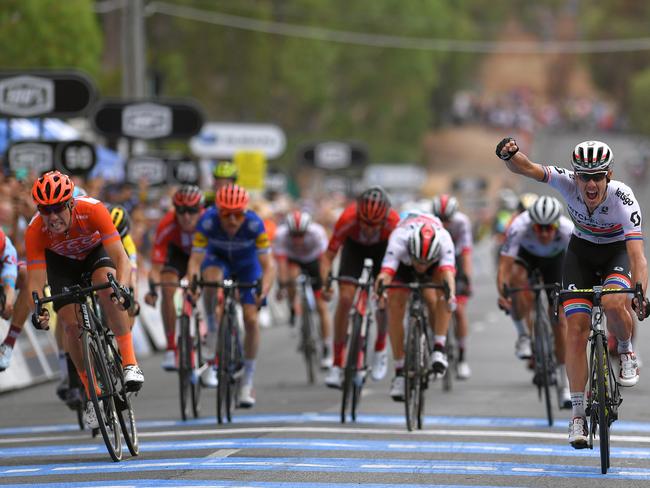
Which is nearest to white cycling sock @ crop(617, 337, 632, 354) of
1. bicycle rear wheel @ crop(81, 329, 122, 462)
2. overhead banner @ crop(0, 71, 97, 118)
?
bicycle rear wheel @ crop(81, 329, 122, 462)

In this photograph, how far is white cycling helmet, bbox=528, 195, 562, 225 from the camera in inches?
597

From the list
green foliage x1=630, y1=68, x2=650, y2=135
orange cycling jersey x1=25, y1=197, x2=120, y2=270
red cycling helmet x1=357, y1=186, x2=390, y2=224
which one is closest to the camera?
orange cycling jersey x1=25, y1=197, x2=120, y2=270

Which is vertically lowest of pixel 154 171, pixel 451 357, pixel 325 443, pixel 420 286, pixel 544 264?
pixel 325 443

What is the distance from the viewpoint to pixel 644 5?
→ 402ft

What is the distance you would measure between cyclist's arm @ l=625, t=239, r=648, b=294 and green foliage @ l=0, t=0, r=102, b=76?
22.1 metres

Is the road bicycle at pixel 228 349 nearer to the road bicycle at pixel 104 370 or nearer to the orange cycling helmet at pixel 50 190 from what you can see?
the road bicycle at pixel 104 370

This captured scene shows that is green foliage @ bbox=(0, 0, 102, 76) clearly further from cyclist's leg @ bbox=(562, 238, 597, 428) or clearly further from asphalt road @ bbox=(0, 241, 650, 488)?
cyclist's leg @ bbox=(562, 238, 597, 428)

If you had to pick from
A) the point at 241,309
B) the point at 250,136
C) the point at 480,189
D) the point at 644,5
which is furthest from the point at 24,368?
the point at 644,5

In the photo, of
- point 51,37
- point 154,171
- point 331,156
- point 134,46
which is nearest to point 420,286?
point 154,171

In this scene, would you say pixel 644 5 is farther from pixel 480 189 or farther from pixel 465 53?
pixel 480 189

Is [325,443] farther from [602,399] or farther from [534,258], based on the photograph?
[534,258]

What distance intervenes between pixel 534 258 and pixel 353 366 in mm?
2390

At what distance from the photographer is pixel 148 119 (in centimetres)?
2609

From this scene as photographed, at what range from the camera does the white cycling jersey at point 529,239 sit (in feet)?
50.9
